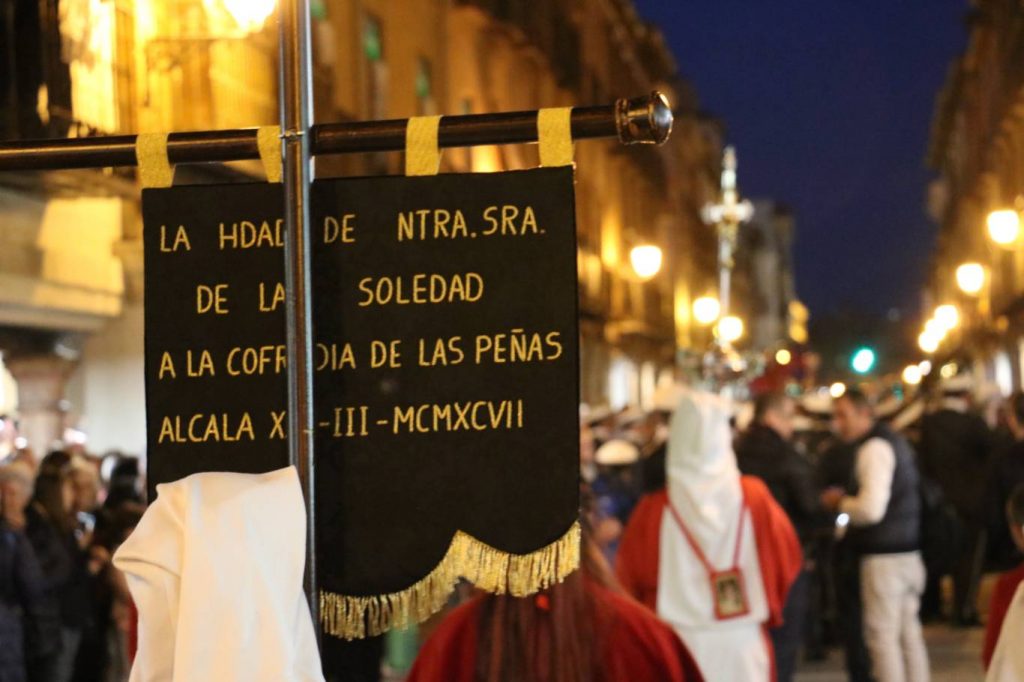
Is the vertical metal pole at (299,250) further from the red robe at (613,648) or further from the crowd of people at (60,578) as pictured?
the crowd of people at (60,578)

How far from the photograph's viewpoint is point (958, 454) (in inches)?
559

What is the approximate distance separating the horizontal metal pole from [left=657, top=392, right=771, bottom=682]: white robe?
14.8 ft

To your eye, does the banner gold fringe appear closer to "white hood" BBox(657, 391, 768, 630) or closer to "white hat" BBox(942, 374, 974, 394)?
"white hood" BBox(657, 391, 768, 630)

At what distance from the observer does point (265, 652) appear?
277 cm

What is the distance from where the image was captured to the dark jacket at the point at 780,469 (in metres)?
9.77

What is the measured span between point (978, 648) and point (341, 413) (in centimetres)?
1098

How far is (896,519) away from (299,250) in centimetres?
727

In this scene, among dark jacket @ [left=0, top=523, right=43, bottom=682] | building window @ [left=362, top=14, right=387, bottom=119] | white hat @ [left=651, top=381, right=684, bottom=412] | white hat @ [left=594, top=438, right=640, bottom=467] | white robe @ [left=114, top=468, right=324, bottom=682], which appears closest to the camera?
white robe @ [left=114, top=468, right=324, bottom=682]

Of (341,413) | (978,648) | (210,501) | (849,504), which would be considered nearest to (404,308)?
(341,413)

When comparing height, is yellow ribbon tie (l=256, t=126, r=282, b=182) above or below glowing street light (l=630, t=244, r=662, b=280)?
below

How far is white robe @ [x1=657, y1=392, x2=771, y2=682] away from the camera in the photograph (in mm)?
7715

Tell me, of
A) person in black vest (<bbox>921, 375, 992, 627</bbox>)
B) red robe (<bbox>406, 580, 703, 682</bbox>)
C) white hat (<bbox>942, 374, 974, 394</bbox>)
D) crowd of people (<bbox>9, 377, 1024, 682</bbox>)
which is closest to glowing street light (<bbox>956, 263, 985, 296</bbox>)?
white hat (<bbox>942, 374, 974, 394</bbox>)

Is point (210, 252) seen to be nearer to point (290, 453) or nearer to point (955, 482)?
point (290, 453)

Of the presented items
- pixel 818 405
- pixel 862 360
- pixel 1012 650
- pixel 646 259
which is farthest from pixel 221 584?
pixel 862 360
